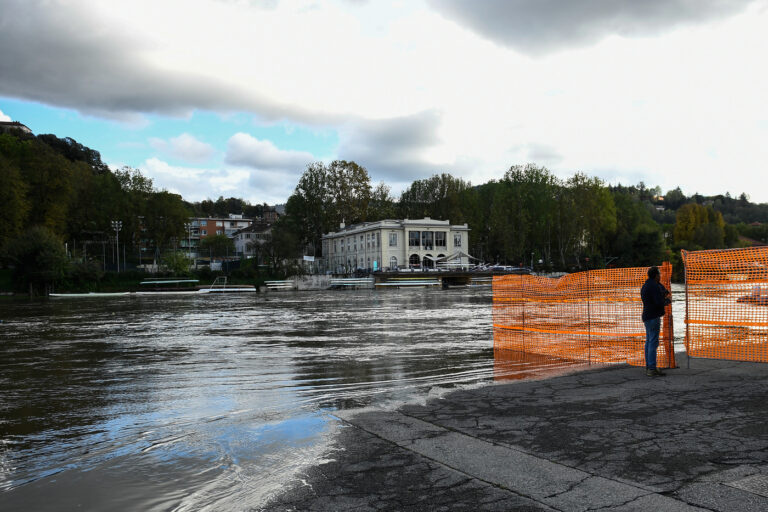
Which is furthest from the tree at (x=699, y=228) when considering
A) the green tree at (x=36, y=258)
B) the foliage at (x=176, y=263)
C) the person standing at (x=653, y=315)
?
the person standing at (x=653, y=315)

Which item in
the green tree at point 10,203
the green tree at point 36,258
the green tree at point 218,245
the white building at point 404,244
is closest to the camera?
the green tree at point 36,258

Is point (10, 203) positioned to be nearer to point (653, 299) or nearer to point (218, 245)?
point (653, 299)

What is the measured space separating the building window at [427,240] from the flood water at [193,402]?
69659 millimetres

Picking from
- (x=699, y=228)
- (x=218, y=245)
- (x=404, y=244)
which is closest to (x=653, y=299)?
(x=404, y=244)

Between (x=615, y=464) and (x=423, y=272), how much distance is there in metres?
73.0

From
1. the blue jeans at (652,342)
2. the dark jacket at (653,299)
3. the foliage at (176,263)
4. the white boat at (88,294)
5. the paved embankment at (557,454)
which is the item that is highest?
the foliage at (176,263)

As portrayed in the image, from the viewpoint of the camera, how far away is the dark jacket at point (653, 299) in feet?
30.9

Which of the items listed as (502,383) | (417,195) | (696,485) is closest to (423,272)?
(417,195)

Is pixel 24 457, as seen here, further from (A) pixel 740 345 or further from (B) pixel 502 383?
(A) pixel 740 345

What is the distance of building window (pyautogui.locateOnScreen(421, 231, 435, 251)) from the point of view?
88.8 metres

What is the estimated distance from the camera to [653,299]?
946cm

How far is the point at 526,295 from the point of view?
1625 cm

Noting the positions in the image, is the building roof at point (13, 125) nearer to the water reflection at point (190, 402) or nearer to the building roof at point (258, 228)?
the building roof at point (258, 228)

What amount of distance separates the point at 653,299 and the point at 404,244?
77.7 meters
